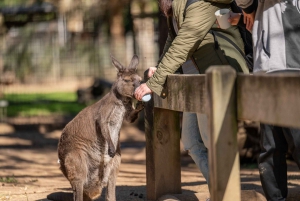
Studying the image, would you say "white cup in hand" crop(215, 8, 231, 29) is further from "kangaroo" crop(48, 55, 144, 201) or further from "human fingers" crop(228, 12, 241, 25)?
"kangaroo" crop(48, 55, 144, 201)

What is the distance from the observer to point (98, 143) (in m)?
4.82

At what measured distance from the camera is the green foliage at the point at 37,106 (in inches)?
589

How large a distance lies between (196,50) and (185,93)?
Result: 52 centimetres

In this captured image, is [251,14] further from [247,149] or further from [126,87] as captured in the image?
[247,149]

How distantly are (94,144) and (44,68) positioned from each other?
38.2 feet

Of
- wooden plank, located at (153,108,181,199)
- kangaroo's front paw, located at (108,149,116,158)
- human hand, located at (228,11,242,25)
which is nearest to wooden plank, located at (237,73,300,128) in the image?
human hand, located at (228,11,242,25)

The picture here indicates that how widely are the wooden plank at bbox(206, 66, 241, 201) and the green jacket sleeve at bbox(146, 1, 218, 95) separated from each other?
112 centimetres

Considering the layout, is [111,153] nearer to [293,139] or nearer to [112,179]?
[112,179]

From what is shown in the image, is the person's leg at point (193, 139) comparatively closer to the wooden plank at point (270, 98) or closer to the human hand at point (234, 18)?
the human hand at point (234, 18)

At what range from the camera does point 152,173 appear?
15.3 feet

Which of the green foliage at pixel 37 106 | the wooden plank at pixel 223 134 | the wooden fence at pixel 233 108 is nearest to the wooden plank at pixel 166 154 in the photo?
the wooden fence at pixel 233 108

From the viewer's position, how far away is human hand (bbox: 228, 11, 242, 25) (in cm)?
397

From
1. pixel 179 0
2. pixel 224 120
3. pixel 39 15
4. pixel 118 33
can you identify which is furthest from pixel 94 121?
pixel 118 33

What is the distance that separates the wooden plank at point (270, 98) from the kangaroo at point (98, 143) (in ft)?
6.67
